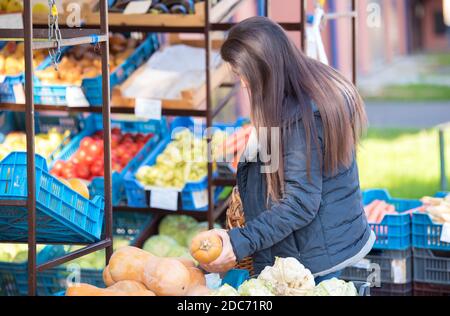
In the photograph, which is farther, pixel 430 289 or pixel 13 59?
pixel 13 59

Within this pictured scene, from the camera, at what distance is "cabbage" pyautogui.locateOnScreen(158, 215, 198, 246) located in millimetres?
6496

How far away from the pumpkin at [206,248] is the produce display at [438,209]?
2.27m

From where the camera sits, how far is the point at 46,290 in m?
5.89

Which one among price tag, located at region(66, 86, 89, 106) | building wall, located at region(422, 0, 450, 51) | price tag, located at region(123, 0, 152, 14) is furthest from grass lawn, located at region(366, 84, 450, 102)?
building wall, located at region(422, 0, 450, 51)

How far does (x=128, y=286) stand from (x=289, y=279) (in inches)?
22.2

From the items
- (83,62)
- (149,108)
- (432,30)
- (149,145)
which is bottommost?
(149,145)

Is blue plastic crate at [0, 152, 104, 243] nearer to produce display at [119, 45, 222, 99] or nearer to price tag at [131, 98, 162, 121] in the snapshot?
price tag at [131, 98, 162, 121]

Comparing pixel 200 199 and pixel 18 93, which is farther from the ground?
pixel 18 93

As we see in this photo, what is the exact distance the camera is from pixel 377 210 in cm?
568

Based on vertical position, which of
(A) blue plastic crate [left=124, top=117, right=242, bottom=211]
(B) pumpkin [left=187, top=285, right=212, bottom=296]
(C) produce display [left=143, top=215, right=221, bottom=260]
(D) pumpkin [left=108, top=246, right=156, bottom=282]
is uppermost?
(A) blue plastic crate [left=124, top=117, right=242, bottom=211]

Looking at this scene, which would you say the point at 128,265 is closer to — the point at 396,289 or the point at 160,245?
the point at 396,289

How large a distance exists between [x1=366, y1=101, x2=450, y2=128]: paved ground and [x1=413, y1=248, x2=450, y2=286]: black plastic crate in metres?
8.33

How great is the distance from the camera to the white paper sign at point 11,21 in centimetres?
489

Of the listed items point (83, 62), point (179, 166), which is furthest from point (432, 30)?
point (179, 166)
